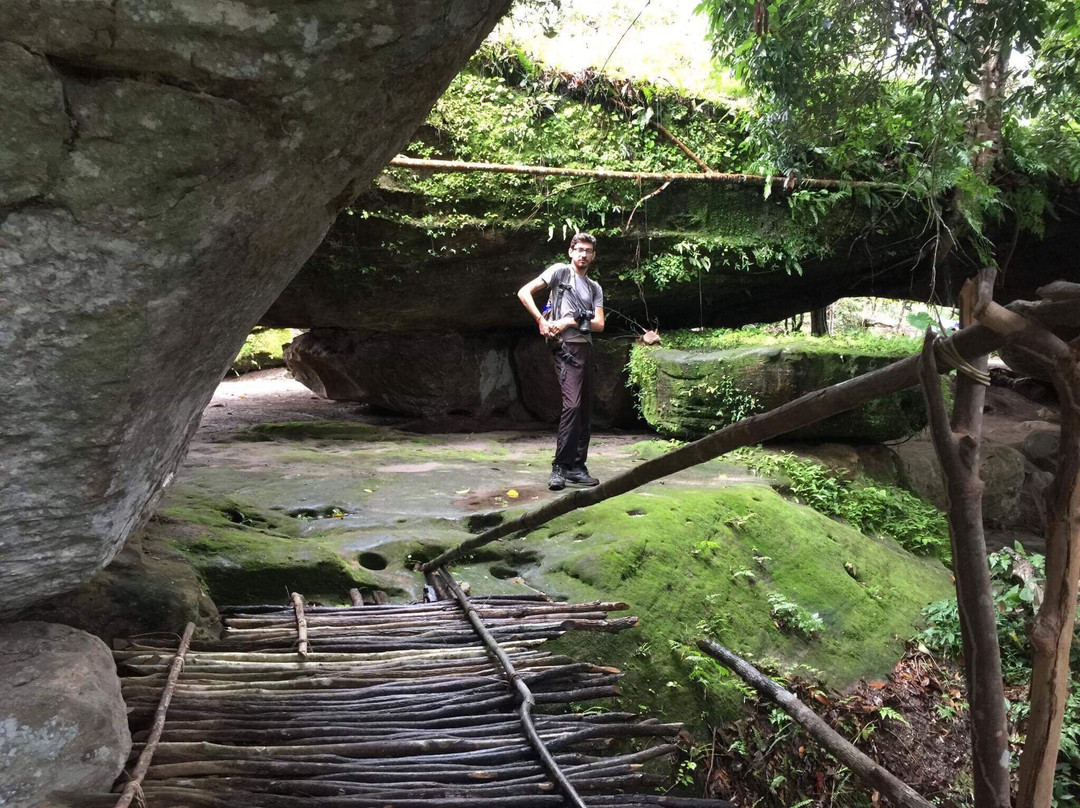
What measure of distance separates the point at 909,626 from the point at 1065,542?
4.40 meters

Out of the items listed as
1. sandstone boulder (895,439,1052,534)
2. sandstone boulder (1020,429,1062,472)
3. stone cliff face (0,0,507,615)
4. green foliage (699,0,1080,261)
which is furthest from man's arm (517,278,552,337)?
sandstone boulder (1020,429,1062,472)

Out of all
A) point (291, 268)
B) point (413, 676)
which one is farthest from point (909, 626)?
point (291, 268)

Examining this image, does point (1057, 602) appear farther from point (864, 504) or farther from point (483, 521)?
point (864, 504)

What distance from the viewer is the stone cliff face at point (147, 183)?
1.47 m

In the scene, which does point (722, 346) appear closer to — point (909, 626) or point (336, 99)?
point (909, 626)

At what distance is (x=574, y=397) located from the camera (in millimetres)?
5809

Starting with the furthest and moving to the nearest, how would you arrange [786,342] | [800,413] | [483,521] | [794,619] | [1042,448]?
[1042,448]
[786,342]
[483,521]
[794,619]
[800,413]

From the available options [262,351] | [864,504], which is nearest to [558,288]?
[864,504]

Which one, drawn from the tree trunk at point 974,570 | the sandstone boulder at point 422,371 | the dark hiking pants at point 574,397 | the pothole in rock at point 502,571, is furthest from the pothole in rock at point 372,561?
the sandstone boulder at point 422,371

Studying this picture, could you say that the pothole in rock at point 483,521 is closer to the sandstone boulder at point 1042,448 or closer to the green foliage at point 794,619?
the green foliage at point 794,619

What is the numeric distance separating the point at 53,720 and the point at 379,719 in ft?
3.67

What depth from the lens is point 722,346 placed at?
28.8ft

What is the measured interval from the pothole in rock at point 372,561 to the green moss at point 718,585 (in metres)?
0.93

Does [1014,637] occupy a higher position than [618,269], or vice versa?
[618,269]
